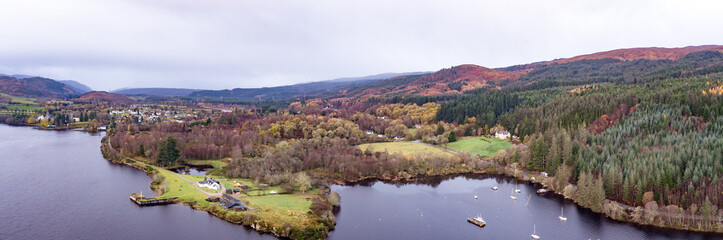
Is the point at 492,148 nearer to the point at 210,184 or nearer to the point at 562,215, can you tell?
the point at 562,215

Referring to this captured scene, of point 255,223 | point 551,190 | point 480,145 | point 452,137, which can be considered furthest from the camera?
point 452,137

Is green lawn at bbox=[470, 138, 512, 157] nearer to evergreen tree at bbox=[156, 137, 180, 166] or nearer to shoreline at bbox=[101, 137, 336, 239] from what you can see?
shoreline at bbox=[101, 137, 336, 239]

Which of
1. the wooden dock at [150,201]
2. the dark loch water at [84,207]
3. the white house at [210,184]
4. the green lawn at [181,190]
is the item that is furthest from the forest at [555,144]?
the wooden dock at [150,201]

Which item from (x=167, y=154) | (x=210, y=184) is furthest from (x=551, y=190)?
(x=167, y=154)

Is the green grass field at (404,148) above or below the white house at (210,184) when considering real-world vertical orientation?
below

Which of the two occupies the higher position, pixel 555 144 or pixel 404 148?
pixel 555 144

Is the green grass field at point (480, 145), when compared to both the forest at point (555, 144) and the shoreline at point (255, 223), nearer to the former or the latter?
the forest at point (555, 144)
